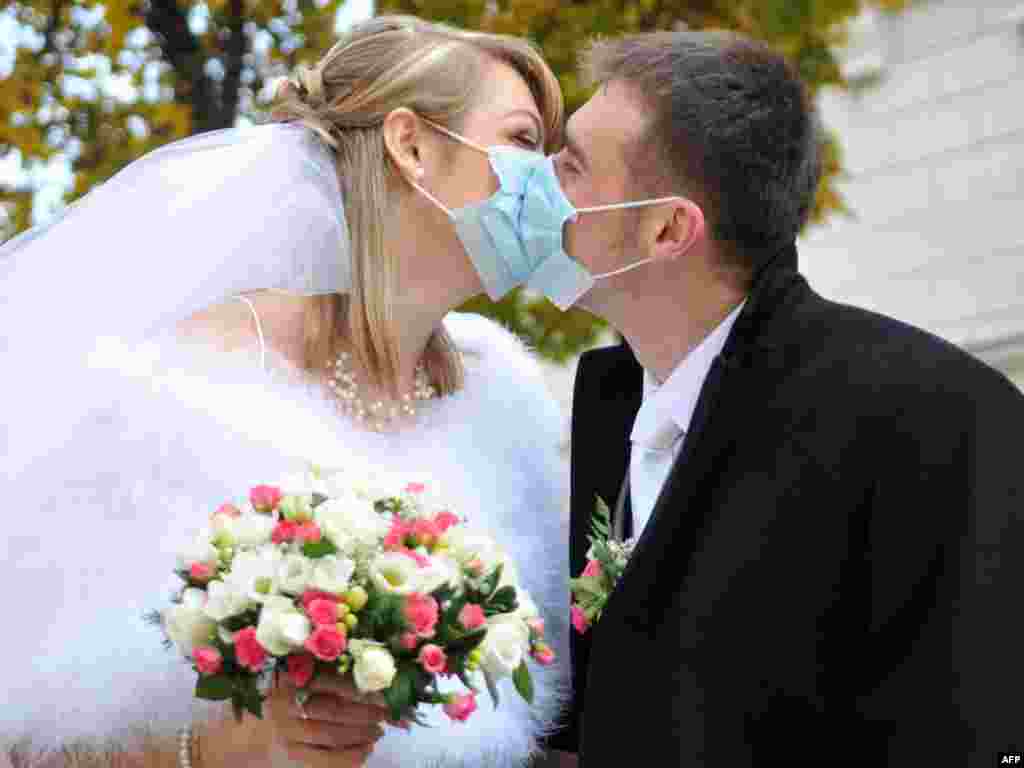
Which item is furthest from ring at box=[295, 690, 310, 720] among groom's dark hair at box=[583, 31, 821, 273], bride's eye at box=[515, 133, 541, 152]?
bride's eye at box=[515, 133, 541, 152]

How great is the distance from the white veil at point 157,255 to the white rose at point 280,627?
86 cm

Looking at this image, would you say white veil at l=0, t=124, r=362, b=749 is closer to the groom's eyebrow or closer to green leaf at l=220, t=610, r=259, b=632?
green leaf at l=220, t=610, r=259, b=632

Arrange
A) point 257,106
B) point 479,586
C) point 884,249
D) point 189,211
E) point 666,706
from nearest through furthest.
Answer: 1. point 479,586
2. point 666,706
3. point 189,211
4. point 257,106
5. point 884,249

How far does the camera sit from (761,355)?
380 cm

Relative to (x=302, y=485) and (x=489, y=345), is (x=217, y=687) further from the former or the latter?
(x=489, y=345)

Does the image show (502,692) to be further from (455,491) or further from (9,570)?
(9,570)

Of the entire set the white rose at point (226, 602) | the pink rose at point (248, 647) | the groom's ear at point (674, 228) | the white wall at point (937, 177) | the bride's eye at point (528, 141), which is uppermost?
the bride's eye at point (528, 141)

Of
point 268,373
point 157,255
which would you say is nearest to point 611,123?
point 268,373

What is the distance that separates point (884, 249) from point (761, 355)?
1071 cm

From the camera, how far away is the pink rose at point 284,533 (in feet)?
10.7

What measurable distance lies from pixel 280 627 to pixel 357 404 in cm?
133

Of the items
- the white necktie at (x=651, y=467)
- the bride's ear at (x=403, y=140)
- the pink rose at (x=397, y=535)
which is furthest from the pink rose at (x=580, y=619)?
the bride's ear at (x=403, y=140)

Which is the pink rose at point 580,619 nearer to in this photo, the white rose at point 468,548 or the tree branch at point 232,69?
the white rose at point 468,548

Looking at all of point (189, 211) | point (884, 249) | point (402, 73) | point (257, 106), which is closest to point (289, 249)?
Result: point (189, 211)
